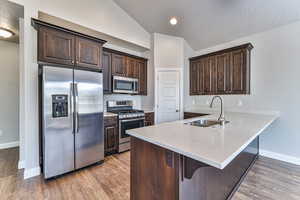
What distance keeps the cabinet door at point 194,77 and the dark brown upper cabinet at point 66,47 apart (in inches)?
105

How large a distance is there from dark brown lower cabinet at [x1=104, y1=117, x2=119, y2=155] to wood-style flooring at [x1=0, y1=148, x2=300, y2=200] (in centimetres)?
44

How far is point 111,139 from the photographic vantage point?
10.3ft

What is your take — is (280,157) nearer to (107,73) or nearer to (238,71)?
(238,71)

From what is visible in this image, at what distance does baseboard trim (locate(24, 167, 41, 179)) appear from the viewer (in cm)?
226

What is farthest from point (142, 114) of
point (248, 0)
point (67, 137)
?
point (248, 0)

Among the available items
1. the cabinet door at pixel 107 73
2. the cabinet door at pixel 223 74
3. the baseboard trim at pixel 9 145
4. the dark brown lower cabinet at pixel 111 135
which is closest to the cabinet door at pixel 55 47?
the cabinet door at pixel 107 73

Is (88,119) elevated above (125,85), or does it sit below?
below

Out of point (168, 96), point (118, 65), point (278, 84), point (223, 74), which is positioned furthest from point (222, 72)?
point (118, 65)

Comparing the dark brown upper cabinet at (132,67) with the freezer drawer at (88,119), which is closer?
the freezer drawer at (88,119)

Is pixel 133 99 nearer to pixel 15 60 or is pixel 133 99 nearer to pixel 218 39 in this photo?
pixel 218 39

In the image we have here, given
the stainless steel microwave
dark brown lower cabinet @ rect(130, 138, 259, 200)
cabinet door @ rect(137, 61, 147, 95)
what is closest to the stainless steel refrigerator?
the stainless steel microwave

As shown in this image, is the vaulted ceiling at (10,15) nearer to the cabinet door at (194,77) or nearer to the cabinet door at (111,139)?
the cabinet door at (111,139)

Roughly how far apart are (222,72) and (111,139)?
Result: 10.2ft

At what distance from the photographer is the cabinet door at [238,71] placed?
3.11 metres
